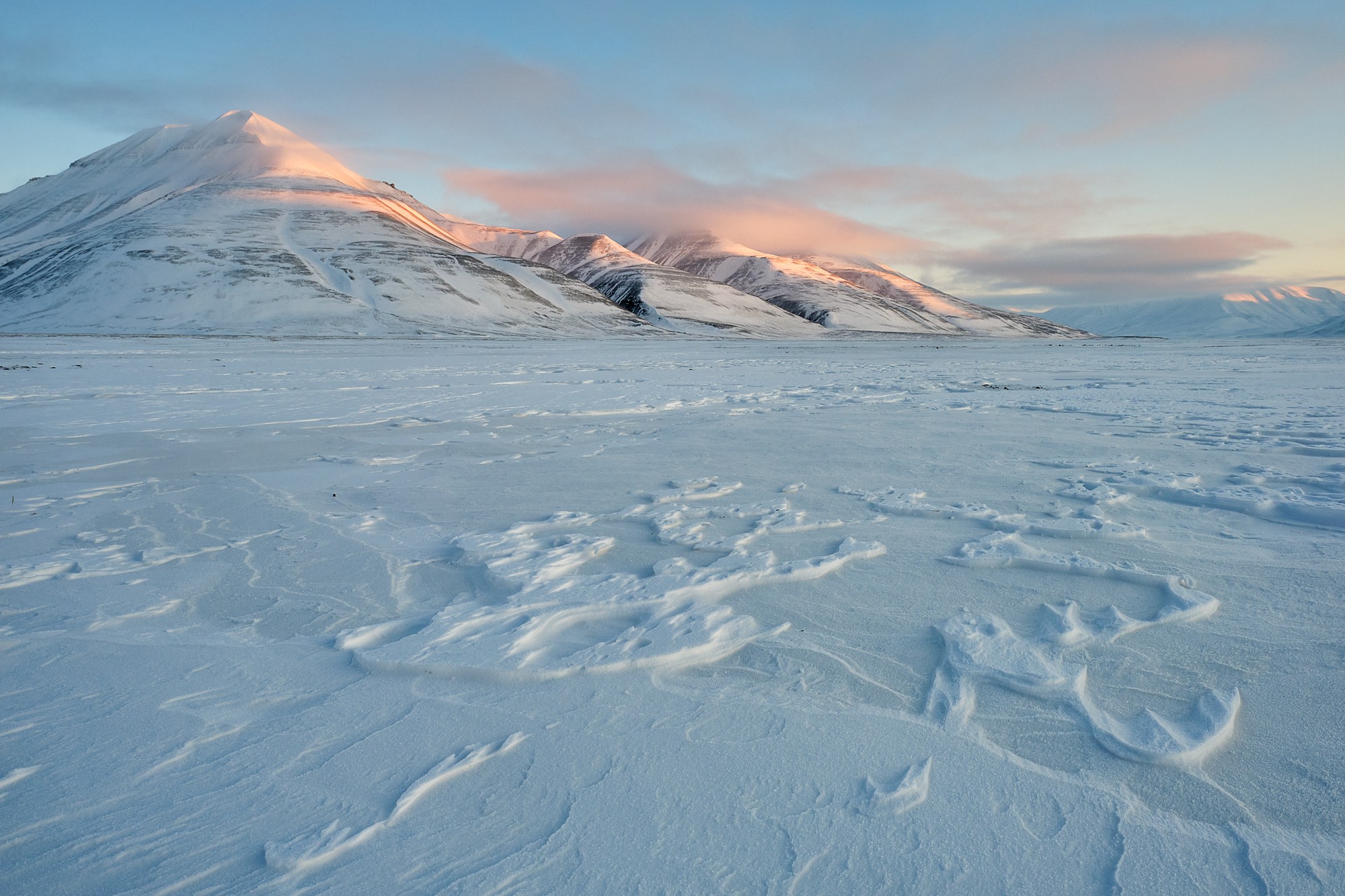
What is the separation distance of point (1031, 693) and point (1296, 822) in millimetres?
765

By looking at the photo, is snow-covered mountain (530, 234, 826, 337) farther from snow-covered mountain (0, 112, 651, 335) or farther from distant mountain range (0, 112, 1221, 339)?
snow-covered mountain (0, 112, 651, 335)

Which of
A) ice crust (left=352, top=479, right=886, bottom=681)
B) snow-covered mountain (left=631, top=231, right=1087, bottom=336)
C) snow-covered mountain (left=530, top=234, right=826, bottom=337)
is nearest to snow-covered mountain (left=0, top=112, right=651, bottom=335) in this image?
snow-covered mountain (left=530, top=234, right=826, bottom=337)

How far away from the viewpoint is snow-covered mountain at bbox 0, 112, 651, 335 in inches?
2820

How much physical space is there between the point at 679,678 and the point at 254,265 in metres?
95.0

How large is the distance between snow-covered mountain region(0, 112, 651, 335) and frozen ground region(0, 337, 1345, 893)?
7268 centimetres

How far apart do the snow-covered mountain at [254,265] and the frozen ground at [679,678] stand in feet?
238

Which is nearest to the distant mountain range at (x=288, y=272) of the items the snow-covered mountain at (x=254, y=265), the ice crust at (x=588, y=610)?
the snow-covered mountain at (x=254, y=265)

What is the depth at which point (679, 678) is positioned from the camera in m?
2.70

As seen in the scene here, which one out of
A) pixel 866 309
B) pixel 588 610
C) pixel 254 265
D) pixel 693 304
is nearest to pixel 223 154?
pixel 254 265

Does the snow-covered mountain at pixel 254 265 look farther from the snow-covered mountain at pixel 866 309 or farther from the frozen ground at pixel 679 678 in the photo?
the frozen ground at pixel 679 678

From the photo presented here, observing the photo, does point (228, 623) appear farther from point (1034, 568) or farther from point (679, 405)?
point (679, 405)

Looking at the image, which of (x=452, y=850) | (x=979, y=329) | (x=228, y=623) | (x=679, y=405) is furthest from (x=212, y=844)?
(x=979, y=329)

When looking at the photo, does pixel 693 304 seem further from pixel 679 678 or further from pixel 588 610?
pixel 679 678

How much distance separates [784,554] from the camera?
402cm
